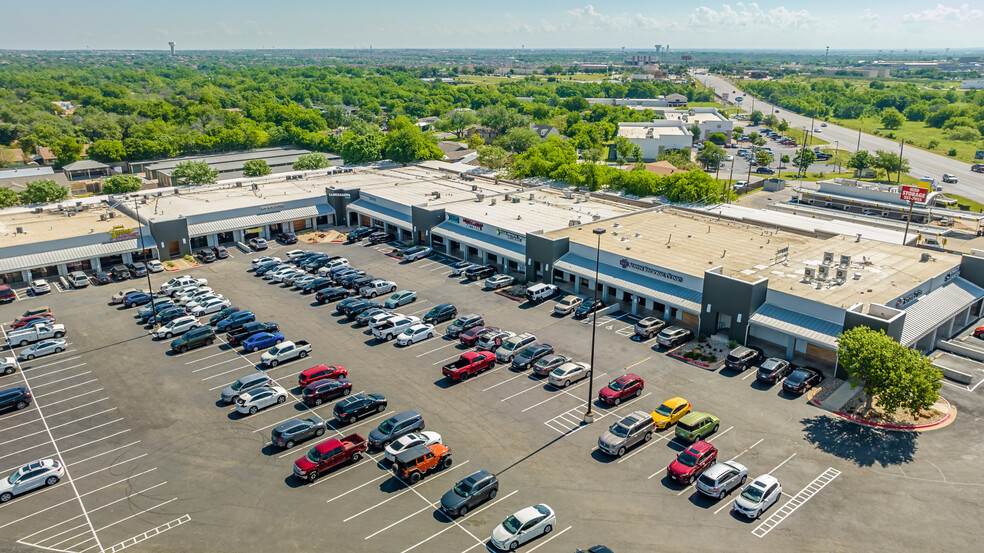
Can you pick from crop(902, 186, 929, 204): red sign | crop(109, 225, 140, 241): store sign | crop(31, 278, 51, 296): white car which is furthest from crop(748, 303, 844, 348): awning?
crop(31, 278, 51, 296): white car

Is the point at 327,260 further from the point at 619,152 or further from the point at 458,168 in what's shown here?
the point at 619,152

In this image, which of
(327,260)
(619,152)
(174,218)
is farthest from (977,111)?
(174,218)

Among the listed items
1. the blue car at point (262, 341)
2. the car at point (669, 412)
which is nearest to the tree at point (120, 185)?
the blue car at point (262, 341)

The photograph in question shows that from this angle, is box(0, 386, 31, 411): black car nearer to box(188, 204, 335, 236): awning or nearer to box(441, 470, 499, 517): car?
box(441, 470, 499, 517): car

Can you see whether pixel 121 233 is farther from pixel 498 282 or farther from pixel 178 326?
pixel 498 282

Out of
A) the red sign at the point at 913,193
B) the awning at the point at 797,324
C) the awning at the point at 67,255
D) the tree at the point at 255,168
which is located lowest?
the awning at the point at 67,255

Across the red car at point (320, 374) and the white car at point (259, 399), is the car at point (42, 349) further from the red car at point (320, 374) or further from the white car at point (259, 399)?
the red car at point (320, 374)

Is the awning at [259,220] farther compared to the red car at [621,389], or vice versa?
the awning at [259,220]
